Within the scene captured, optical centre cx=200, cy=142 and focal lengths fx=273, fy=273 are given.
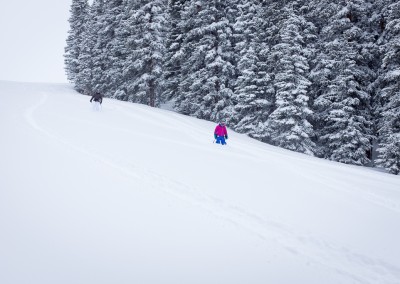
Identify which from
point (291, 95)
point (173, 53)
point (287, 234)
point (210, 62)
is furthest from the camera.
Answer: point (173, 53)

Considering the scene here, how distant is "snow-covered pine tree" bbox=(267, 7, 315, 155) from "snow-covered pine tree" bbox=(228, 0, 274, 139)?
166 centimetres

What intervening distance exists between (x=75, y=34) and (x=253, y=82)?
3846 cm

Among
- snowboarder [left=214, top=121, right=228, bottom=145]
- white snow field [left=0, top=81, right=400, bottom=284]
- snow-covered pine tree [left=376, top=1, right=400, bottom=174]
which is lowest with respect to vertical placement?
white snow field [left=0, top=81, right=400, bottom=284]

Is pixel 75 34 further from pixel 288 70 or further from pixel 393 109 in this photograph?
pixel 393 109

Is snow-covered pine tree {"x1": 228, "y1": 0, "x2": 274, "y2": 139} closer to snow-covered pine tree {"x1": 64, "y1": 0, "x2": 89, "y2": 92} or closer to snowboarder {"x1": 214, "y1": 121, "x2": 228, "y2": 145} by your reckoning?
snowboarder {"x1": 214, "y1": 121, "x2": 228, "y2": 145}

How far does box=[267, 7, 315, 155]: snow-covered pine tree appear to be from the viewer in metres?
20.2

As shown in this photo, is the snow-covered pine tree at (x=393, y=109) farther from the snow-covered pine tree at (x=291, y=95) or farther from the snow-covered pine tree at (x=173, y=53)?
the snow-covered pine tree at (x=173, y=53)

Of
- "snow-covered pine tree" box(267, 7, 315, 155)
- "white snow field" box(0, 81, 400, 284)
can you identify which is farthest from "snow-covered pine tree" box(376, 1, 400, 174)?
"white snow field" box(0, 81, 400, 284)

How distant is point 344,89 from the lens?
19766 mm

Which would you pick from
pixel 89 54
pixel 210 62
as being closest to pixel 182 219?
pixel 210 62

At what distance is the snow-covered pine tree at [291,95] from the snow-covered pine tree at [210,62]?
210 inches

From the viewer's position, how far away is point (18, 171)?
293 inches

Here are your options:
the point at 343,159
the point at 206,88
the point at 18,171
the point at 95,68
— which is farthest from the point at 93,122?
the point at 95,68

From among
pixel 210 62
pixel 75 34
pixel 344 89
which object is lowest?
pixel 344 89
